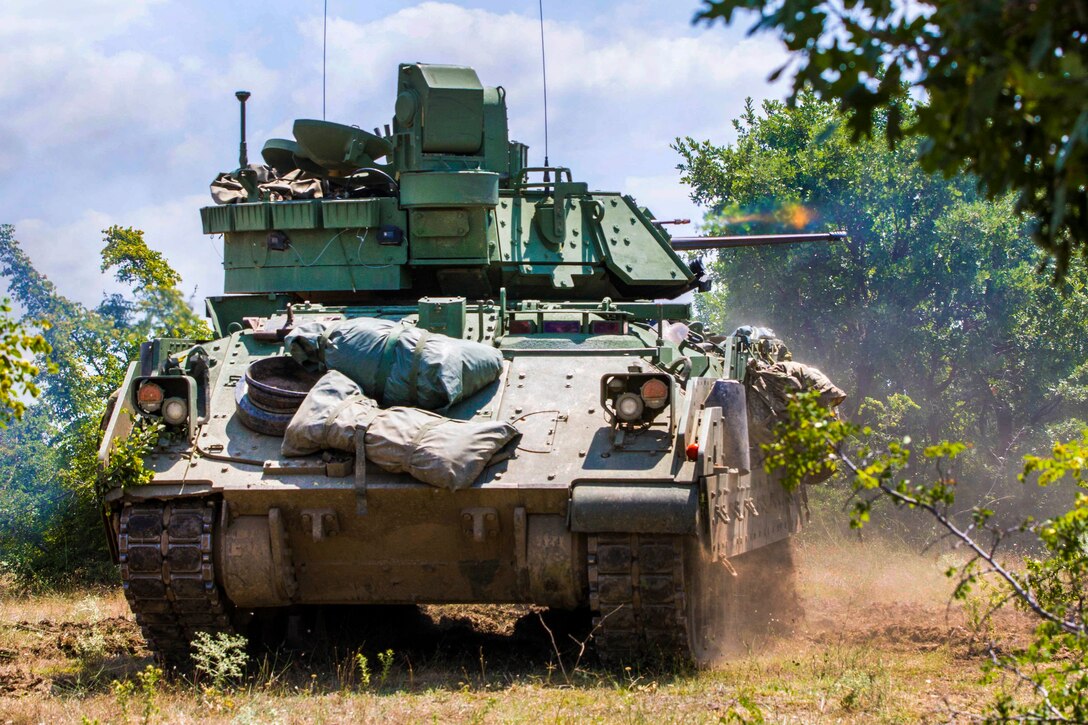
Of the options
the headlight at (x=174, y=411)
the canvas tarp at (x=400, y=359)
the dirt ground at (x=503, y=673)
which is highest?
the canvas tarp at (x=400, y=359)

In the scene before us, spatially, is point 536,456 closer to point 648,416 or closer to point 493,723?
point 648,416

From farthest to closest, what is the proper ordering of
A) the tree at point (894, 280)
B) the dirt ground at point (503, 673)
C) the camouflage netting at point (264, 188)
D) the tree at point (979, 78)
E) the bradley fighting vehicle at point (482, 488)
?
the tree at point (894, 280)
the camouflage netting at point (264, 188)
the bradley fighting vehicle at point (482, 488)
the dirt ground at point (503, 673)
the tree at point (979, 78)

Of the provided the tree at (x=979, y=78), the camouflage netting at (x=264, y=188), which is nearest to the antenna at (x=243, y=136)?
the camouflage netting at (x=264, y=188)

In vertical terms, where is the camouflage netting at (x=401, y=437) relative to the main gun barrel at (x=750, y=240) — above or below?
below

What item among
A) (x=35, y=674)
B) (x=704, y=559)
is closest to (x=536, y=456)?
(x=704, y=559)

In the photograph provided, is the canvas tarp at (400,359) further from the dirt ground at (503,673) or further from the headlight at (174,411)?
the dirt ground at (503,673)

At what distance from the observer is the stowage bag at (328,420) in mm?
7863

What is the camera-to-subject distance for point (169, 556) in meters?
7.85

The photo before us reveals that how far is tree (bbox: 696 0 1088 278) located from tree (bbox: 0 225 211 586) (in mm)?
8818

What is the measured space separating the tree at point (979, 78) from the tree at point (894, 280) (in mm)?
19865

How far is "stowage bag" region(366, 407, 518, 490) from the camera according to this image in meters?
7.59

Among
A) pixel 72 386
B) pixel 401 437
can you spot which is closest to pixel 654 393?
pixel 401 437

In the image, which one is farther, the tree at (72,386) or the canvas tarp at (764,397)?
the tree at (72,386)

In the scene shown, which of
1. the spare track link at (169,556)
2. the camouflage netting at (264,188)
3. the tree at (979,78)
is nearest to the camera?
the tree at (979,78)
